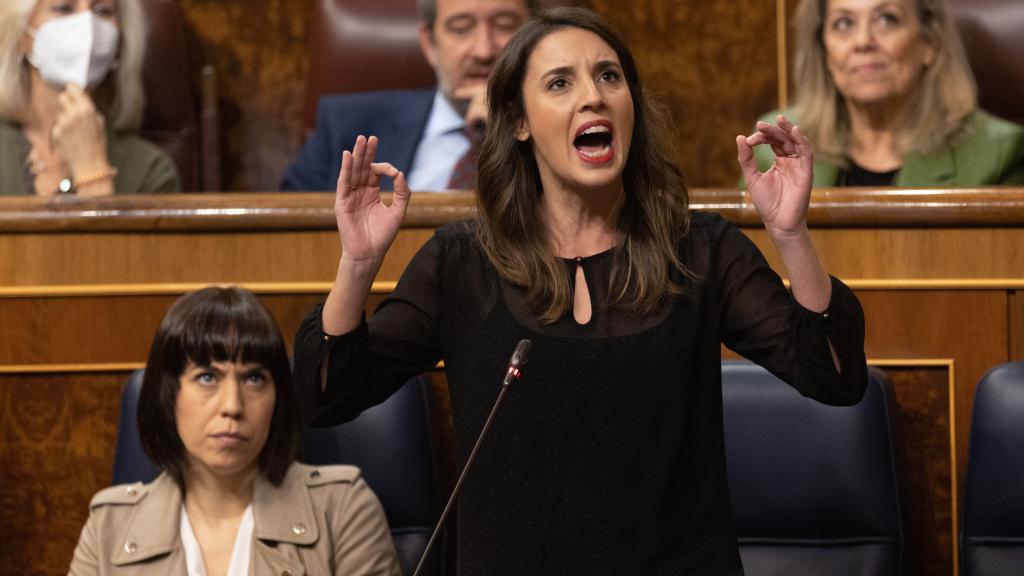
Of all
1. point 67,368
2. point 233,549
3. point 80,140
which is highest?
point 80,140

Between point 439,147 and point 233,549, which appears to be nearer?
point 233,549

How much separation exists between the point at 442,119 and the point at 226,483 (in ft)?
2.01

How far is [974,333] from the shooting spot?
1145 millimetres

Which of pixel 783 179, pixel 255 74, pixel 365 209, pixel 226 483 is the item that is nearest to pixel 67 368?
Result: pixel 226 483

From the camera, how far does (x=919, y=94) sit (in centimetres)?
151

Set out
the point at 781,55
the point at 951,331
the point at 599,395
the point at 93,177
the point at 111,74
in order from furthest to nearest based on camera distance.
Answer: the point at 781,55
the point at 111,74
the point at 93,177
the point at 951,331
the point at 599,395

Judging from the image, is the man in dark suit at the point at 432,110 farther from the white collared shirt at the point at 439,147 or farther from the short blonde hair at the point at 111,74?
the short blonde hair at the point at 111,74

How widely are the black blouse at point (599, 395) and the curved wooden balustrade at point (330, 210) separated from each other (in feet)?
1.17

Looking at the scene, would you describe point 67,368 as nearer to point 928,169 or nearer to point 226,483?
point 226,483

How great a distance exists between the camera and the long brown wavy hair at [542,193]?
2.65 ft

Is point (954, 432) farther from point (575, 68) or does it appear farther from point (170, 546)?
point (170, 546)

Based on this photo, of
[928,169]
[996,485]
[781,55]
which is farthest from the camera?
[781,55]

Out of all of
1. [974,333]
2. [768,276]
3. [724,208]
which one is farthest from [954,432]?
[768,276]

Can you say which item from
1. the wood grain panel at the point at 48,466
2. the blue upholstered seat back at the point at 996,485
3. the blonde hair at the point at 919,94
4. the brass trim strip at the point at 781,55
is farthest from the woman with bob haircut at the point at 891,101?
the wood grain panel at the point at 48,466
